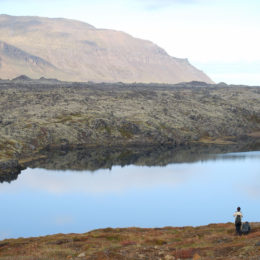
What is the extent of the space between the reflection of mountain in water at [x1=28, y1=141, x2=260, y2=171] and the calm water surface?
767 cm

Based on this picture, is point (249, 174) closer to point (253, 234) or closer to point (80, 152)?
point (80, 152)

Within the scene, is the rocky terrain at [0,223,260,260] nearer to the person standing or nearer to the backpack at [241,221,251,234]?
the backpack at [241,221,251,234]

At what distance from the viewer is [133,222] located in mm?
70500

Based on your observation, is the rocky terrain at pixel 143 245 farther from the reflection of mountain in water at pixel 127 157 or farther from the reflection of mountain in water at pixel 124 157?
the reflection of mountain in water at pixel 127 157

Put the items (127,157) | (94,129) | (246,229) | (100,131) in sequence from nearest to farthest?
1. (246,229)
2. (127,157)
3. (94,129)
4. (100,131)

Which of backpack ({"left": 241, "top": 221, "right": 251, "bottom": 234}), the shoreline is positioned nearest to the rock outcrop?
the shoreline

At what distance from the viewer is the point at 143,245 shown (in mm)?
44750

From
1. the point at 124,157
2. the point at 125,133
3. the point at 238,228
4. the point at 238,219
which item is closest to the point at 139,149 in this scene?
the point at 125,133

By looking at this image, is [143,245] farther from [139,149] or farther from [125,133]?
[125,133]

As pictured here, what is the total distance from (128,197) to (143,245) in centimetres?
4200

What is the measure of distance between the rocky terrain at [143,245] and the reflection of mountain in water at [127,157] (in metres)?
67.2

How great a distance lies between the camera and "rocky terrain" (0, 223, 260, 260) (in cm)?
3803

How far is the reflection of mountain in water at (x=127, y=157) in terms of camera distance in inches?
4909

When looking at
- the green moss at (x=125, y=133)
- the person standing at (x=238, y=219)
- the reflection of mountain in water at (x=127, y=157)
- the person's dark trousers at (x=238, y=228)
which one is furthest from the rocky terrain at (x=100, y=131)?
the person standing at (x=238, y=219)
